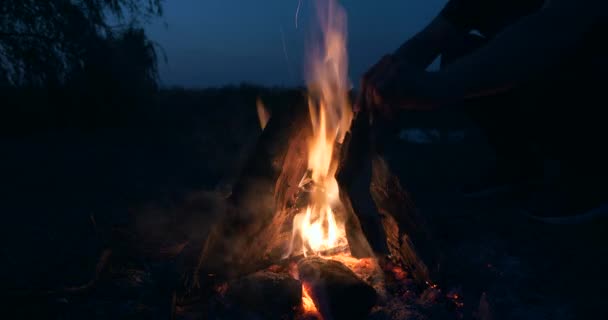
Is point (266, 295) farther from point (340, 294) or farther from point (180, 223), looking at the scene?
point (180, 223)

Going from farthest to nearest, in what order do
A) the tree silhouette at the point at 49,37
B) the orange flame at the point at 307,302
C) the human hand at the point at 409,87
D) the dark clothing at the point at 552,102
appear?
the tree silhouette at the point at 49,37
the orange flame at the point at 307,302
the dark clothing at the point at 552,102
the human hand at the point at 409,87

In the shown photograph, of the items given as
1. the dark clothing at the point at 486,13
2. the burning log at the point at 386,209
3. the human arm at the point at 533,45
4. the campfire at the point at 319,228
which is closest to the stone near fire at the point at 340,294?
the campfire at the point at 319,228

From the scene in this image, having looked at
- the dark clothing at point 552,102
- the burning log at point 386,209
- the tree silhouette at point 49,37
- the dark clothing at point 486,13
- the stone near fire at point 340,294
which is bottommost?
the stone near fire at point 340,294

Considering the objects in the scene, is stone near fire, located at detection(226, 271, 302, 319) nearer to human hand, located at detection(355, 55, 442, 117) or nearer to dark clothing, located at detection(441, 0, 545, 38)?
human hand, located at detection(355, 55, 442, 117)

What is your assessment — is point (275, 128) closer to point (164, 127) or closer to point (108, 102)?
point (164, 127)

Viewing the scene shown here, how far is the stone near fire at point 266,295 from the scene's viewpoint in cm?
191

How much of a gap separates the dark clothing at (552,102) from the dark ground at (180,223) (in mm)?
617

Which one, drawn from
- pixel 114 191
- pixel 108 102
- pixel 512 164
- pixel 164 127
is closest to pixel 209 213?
pixel 114 191

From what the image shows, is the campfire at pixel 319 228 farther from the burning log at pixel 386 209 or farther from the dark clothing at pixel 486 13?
the dark clothing at pixel 486 13

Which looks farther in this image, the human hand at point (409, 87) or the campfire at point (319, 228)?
the campfire at point (319, 228)

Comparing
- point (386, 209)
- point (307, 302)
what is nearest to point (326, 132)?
point (386, 209)

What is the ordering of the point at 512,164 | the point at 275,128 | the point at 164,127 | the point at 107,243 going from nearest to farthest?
1. the point at 275,128
2. the point at 107,243
3. the point at 512,164
4. the point at 164,127

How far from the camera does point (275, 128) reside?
2182 millimetres

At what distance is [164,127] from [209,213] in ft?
17.3
